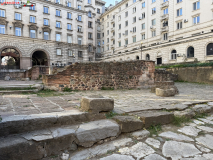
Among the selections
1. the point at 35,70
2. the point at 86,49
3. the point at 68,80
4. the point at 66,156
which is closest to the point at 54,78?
the point at 68,80

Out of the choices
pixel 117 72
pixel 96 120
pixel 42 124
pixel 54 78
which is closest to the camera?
pixel 42 124

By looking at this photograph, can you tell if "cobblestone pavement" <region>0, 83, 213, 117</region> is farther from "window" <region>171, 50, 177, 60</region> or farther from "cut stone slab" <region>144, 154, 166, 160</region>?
"window" <region>171, 50, 177, 60</region>

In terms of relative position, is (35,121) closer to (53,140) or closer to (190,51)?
(53,140)

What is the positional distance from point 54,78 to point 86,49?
1017 inches

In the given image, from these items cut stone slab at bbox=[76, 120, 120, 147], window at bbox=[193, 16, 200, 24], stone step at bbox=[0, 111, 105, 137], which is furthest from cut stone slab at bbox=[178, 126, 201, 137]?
window at bbox=[193, 16, 200, 24]

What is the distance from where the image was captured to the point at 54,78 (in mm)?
7070

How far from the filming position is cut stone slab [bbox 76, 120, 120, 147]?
223cm

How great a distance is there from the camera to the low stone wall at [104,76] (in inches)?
287

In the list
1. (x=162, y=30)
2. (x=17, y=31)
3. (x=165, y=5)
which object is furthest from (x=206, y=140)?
(x=165, y=5)

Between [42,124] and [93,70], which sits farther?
[93,70]

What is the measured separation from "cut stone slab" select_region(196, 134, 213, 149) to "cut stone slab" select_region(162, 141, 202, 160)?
0.27 metres

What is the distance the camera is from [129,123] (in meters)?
2.67

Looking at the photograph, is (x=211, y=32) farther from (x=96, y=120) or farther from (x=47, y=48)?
(x=47, y=48)

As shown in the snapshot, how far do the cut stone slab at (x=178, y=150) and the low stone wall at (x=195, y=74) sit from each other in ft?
46.6
